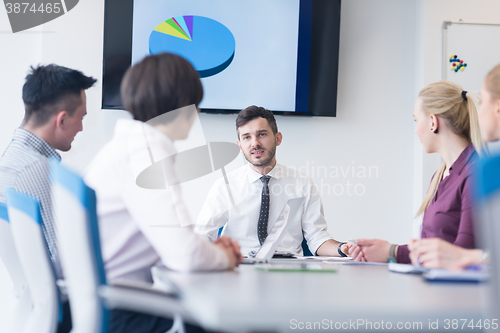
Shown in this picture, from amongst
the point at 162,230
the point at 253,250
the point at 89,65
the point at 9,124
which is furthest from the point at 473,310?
the point at 9,124

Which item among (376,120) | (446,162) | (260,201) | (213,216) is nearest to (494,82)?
(446,162)

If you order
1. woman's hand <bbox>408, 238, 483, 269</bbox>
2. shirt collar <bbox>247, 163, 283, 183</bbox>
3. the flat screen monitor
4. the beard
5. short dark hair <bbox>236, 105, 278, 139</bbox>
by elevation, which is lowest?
woman's hand <bbox>408, 238, 483, 269</bbox>

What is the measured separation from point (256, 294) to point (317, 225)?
76.4 inches

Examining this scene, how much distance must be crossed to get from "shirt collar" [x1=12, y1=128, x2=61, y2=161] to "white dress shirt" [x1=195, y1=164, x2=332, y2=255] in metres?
1.06

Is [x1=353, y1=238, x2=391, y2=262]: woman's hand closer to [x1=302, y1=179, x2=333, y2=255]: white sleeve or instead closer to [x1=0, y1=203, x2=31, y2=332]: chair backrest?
[x1=302, y1=179, x2=333, y2=255]: white sleeve

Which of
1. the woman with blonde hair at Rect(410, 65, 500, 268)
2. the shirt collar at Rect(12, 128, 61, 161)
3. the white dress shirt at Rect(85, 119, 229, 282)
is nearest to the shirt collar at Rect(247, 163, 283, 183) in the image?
the shirt collar at Rect(12, 128, 61, 161)

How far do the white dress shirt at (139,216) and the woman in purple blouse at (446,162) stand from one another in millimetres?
918

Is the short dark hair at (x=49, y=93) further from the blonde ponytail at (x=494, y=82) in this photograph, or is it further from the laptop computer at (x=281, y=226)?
the blonde ponytail at (x=494, y=82)

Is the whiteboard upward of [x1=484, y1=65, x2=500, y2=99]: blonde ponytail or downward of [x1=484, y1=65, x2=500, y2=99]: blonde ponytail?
upward

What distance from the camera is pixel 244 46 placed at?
3459mm

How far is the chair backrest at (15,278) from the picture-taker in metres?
1.51

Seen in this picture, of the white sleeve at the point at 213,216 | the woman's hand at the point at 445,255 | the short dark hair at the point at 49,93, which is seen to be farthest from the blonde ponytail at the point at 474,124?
the short dark hair at the point at 49,93

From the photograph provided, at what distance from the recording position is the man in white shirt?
2.63 meters

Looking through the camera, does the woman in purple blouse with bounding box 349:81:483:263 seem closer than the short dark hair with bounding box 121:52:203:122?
No
